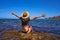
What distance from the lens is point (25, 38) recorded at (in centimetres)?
998

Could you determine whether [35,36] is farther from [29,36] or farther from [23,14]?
[23,14]

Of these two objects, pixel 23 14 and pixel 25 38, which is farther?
pixel 23 14

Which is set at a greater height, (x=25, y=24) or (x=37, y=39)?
(x=25, y=24)

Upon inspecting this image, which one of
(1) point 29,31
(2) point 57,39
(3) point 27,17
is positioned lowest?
(2) point 57,39

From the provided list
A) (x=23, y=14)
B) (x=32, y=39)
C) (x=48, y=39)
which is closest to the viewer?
(x=32, y=39)

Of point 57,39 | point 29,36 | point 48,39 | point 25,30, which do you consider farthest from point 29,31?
point 57,39

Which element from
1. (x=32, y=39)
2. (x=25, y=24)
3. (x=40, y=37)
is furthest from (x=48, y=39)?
(x=25, y=24)

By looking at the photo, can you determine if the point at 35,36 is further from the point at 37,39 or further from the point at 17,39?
the point at 17,39

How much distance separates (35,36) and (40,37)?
0.41m

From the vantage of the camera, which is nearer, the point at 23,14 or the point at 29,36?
the point at 29,36

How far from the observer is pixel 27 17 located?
36.5 feet

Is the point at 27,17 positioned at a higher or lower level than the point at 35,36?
higher

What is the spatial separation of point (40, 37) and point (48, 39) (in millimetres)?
681

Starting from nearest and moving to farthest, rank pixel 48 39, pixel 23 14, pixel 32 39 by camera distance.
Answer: pixel 32 39 → pixel 48 39 → pixel 23 14
